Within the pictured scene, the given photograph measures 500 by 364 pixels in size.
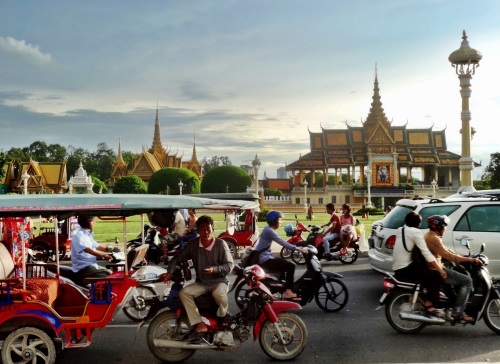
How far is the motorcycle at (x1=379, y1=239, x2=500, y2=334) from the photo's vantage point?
21.7ft

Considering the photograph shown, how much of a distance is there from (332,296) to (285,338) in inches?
98.3

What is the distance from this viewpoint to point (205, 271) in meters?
5.55

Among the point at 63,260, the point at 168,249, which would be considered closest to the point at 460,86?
the point at 168,249

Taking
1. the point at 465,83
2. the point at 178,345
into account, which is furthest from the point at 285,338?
the point at 465,83

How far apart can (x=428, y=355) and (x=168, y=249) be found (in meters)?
9.20

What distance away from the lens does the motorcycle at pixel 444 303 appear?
21.7 feet

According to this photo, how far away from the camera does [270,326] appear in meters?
5.82

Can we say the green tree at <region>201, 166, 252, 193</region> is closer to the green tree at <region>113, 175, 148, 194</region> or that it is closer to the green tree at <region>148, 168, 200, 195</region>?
the green tree at <region>148, 168, 200, 195</region>

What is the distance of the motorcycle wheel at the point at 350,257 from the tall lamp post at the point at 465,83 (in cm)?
1105

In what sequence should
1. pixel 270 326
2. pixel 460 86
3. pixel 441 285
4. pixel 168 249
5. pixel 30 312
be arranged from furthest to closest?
pixel 460 86 → pixel 168 249 → pixel 441 285 → pixel 270 326 → pixel 30 312

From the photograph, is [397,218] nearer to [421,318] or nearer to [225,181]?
[421,318]

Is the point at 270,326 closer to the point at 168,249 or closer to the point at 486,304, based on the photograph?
the point at 486,304

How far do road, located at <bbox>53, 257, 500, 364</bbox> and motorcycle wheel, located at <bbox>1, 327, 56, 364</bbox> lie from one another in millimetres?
605

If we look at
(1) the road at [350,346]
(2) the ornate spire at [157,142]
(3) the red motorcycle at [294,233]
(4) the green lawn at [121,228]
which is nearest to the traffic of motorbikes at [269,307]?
(1) the road at [350,346]
